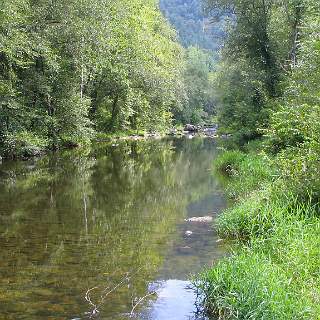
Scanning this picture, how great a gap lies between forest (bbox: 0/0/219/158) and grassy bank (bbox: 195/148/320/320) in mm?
19758

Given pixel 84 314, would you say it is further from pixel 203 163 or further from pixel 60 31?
pixel 60 31

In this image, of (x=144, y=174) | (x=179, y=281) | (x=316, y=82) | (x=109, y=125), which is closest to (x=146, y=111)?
(x=109, y=125)

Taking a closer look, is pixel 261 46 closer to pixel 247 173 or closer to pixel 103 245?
pixel 247 173

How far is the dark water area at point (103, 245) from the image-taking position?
25.8ft

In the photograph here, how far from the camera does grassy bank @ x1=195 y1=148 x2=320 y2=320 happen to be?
6.59 metres

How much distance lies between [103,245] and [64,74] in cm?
2700

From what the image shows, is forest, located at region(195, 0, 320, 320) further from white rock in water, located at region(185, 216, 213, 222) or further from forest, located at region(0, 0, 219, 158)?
forest, located at region(0, 0, 219, 158)

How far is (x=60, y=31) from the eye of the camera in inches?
1278

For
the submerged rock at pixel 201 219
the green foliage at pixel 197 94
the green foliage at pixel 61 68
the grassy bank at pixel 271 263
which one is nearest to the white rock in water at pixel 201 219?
the submerged rock at pixel 201 219

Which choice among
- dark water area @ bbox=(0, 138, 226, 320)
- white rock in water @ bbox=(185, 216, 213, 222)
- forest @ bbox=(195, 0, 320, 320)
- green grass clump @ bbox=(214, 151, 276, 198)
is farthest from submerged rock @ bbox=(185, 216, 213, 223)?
green grass clump @ bbox=(214, 151, 276, 198)

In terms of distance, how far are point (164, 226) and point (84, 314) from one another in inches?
242

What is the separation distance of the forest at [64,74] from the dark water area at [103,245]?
8696 mm

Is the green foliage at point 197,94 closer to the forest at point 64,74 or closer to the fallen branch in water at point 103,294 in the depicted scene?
the forest at point 64,74

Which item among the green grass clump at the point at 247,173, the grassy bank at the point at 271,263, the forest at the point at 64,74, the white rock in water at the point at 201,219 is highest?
the forest at the point at 64,74
